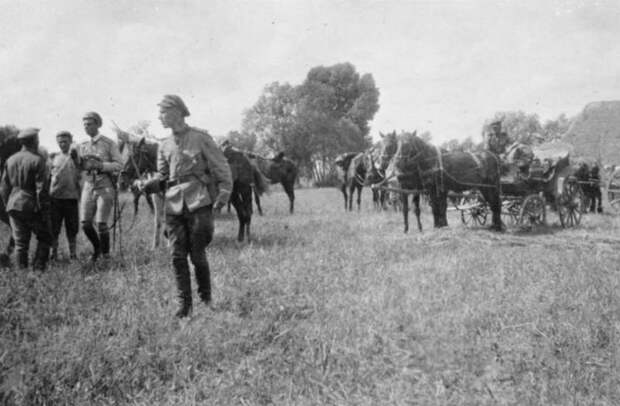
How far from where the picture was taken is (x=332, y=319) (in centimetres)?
444

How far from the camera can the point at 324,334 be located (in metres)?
4.01

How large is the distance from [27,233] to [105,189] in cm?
123

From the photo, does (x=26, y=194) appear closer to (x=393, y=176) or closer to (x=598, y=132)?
(x=393, y=176)

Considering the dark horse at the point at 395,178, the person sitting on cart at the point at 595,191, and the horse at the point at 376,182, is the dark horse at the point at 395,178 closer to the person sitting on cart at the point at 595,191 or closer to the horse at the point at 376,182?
the horse at the point at 376,182

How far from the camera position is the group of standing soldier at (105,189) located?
4.47m

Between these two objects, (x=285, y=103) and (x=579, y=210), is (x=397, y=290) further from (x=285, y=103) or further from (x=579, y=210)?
(x=285, y=103)

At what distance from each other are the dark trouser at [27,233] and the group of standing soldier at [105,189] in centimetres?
1

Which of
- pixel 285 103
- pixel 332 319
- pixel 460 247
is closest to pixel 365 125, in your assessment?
pixel 285 103

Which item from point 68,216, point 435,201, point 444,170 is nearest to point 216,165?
point 68,216

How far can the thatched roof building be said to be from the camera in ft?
85.3

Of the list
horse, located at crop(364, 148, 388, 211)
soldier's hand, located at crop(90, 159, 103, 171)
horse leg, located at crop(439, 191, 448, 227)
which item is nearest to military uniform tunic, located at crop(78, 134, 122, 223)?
soldier's hand, located at crop(90, 159, 103, 171)

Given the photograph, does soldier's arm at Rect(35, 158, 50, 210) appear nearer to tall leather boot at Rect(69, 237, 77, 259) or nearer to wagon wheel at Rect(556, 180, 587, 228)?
tall leather boot at Rect(69, 237, 77, 259)

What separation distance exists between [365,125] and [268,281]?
5395 cm

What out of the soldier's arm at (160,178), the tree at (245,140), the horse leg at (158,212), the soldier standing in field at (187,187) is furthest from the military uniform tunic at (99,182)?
the tree at (245,140)
